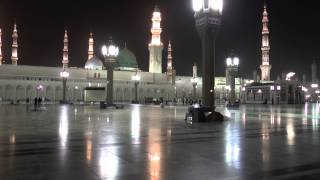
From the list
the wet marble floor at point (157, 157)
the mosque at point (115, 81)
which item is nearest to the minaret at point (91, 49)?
the mosque at point (115, 81)

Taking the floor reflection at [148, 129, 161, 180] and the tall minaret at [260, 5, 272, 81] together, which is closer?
the floor reflection at [148, 129, 161, 180]

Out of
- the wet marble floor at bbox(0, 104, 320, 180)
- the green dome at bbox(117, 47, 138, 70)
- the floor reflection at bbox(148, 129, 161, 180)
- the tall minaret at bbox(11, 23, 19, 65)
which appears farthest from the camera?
the green dome at bbox(117, 47, 138, 70)

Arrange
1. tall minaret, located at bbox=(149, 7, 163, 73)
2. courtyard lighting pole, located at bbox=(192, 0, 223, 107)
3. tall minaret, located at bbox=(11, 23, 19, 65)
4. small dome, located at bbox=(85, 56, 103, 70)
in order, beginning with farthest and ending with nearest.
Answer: small dome, located at bbox=(85, 56, 103, 70), tall minaret, located at bbox=(149, 7, 163, 73), tall minaret, located at bbox=(11, 23, 19, 65), courtyard lighting pole, located at bbox=(192, 0, 223, 107)

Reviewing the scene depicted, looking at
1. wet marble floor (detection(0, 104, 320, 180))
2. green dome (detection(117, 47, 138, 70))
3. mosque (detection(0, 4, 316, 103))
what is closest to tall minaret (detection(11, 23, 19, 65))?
mosque (detection(0, 4, 316, 103))

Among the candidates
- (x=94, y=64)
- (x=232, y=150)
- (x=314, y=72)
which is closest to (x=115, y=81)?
(x=94, y=64)

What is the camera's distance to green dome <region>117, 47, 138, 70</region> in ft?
346

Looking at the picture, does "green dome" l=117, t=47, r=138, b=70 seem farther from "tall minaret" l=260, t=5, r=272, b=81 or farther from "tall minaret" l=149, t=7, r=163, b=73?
"tall minaret" l=260, t=5, r=272, b=81

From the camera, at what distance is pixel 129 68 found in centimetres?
10594

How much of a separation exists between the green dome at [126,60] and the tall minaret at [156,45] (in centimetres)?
604

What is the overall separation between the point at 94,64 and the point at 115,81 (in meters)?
9.07

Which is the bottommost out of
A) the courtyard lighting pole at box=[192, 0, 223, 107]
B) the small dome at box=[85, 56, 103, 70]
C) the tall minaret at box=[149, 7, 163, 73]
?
the courtyard lighting pole at box=[192, 0, 223, 107]

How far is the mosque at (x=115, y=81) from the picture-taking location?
78.8 metres

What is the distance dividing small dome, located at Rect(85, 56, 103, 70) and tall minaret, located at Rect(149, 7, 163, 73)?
14629mm

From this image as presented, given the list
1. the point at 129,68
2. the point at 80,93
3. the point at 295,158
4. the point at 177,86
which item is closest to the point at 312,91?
the point at 177,86
